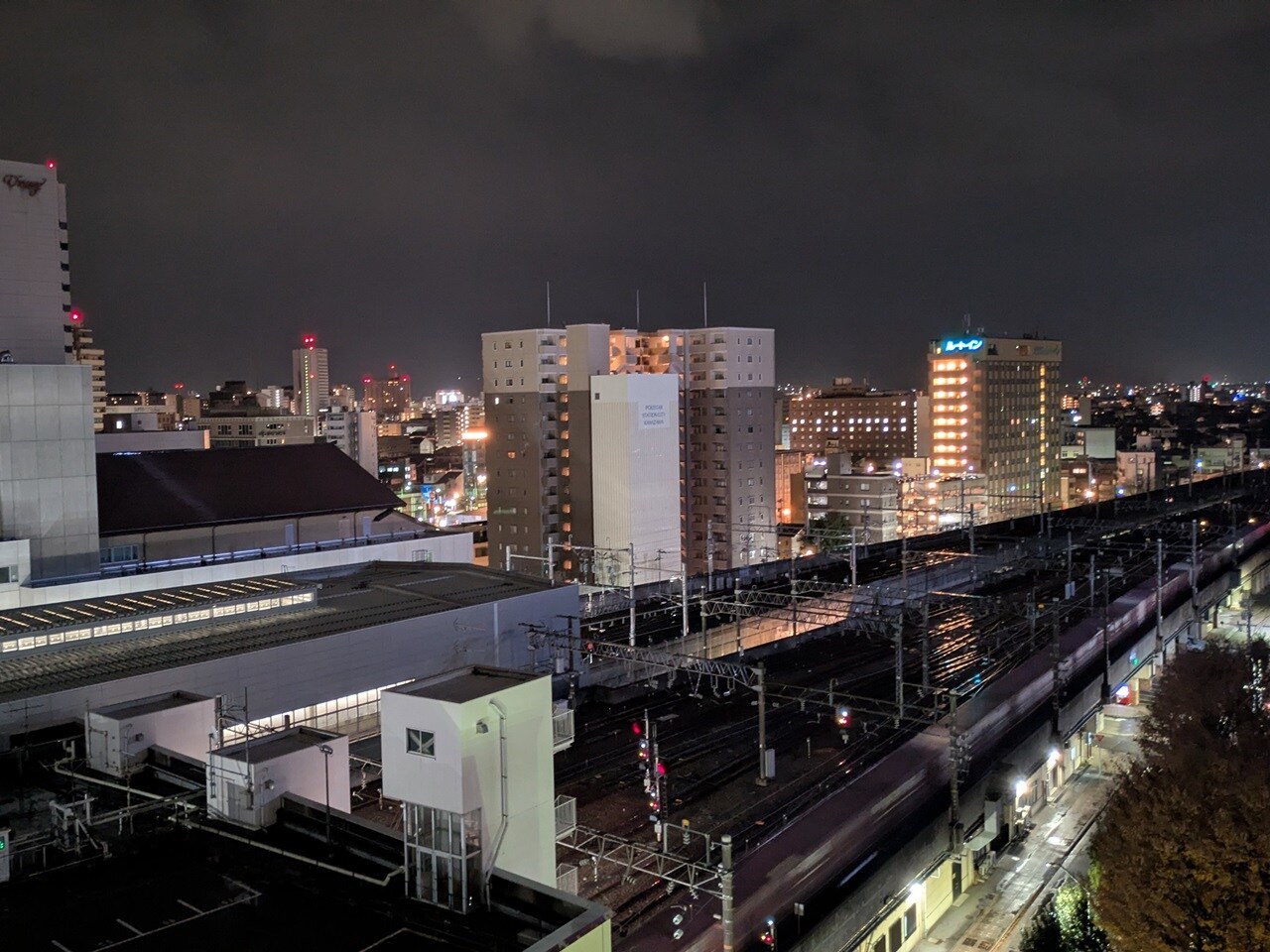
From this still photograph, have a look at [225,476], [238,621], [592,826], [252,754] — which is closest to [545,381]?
[225,476]

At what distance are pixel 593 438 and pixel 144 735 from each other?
2720 cm

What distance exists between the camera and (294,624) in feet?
44.8

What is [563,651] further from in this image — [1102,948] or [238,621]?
[1102,948]

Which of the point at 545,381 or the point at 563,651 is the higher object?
the point at 545,381

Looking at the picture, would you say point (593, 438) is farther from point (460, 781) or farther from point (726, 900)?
point (460, 781)

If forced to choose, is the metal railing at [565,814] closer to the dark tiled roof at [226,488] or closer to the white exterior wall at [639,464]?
the dark tiled roof at [226,488]

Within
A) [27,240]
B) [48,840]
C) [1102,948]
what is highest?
[27,240]

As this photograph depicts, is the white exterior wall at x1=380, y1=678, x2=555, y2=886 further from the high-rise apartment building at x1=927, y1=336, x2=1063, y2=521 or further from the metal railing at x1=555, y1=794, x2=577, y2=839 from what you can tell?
the high-rise apartment building at x1=927, y1=336, x2=1063, y2=521

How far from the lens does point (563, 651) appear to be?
632 inches

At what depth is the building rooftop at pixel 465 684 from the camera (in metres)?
5.54

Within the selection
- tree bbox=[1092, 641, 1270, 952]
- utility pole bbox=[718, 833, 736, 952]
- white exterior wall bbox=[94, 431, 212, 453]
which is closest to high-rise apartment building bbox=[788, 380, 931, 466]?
white exterior wall bbox=[94, 431, 212, 453]

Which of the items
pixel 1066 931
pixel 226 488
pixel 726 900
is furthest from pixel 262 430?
pixel 726 900

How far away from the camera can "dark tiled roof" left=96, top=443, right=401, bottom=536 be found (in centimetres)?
2042

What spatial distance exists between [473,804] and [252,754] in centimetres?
217
